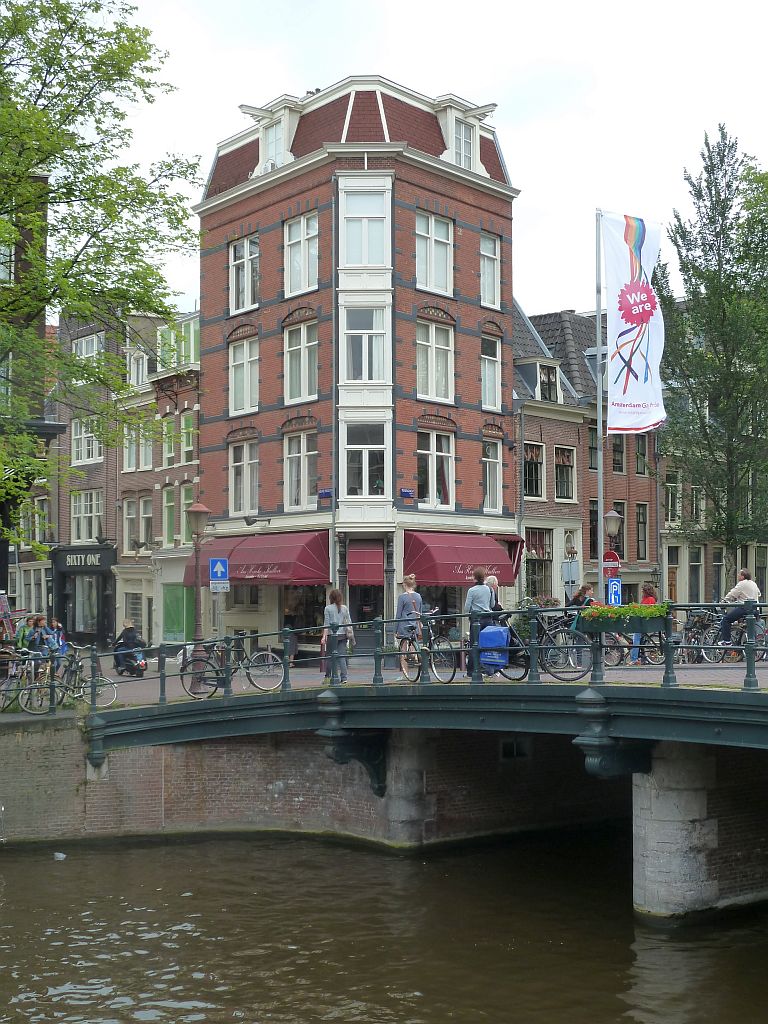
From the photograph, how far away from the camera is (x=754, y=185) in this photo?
32969 mm

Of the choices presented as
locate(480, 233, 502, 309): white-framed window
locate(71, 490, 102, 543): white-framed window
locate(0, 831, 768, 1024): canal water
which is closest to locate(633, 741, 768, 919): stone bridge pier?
locate(0, 831, 768, 1024): canal water

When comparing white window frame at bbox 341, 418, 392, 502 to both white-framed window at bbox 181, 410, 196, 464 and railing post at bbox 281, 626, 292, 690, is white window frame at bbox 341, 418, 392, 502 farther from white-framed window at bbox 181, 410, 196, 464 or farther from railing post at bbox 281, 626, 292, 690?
railing post at bbox 281, 626, 292, 690

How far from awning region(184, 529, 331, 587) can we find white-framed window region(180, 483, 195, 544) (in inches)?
201

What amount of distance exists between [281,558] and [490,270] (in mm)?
10574

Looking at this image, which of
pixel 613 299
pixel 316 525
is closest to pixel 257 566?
pixel 316 525

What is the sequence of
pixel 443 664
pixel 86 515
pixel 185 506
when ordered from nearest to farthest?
1. pixel 443 664
2. pixel 185 506
3. pixel 86 515

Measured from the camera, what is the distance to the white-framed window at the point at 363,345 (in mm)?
31339

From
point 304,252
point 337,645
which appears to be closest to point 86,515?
point 304,252

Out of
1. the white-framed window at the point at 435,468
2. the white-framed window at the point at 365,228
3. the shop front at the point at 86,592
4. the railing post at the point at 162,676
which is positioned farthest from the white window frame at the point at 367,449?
the shop front at the point at 86,592

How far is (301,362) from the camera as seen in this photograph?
32625mm

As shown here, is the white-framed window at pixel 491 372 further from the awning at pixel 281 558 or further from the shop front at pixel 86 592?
the shop front at pixel 86 592

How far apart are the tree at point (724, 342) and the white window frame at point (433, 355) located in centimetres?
634

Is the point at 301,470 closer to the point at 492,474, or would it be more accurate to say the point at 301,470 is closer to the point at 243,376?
the point at 243,376

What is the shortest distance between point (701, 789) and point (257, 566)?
18.8m
